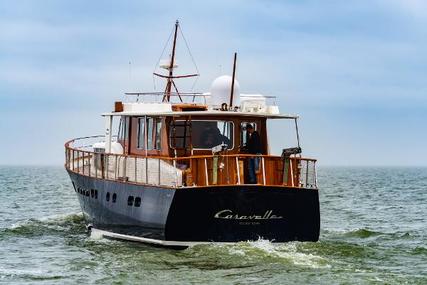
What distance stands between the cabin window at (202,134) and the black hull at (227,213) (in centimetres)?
207

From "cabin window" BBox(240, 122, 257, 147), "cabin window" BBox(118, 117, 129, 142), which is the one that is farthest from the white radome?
"cabin window" BBox(118, 117, 129, 142)

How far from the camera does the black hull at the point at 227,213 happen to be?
21906 mm

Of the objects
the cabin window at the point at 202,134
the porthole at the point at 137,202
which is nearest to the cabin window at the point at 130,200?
the porthole at the point at 137,202

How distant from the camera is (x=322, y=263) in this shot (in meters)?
20.7

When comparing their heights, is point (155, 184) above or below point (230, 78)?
below

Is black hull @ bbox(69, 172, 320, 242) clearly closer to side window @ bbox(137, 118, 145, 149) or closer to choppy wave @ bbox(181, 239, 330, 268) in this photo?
choppy wave @ bbox(181, 239, 330, 268)

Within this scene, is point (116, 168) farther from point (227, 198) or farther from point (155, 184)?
point (227, 198)

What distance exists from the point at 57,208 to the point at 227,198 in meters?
25.2

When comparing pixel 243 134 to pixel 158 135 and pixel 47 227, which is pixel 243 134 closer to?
pixel 158 135

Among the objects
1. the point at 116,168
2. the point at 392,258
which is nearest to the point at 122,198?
the point at 116,168

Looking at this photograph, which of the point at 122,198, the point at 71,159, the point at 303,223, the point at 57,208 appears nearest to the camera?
the point at 303,223

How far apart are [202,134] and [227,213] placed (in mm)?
3748

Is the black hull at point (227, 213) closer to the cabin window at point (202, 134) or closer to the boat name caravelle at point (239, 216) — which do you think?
the boat name caravelle at point (239, 216)

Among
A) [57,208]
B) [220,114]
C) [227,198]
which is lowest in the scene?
[57,208]
